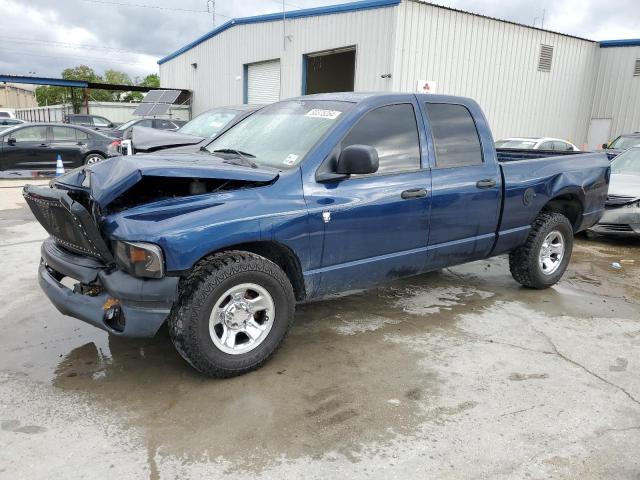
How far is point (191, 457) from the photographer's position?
108 inches

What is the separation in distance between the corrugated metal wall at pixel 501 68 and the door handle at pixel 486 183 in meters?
10.2

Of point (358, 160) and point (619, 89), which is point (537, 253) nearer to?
point (358, 160)

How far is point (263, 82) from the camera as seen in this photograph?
2008 cm

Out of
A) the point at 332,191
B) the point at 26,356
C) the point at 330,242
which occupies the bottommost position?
the point at 26,356

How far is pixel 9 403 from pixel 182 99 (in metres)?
26.7

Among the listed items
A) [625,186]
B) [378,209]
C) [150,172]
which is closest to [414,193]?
[378,209]

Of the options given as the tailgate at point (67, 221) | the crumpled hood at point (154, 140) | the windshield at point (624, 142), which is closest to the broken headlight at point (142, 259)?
the tailgate at point (67, 221)

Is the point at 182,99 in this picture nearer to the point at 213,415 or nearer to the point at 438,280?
the point at 438,280

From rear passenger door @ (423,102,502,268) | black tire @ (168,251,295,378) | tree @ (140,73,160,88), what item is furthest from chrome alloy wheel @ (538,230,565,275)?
tree @ (140,73,160,88)

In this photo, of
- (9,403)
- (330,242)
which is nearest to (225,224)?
(330,242)

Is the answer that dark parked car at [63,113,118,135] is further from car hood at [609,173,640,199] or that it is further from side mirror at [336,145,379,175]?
side mirror at [336,145,379,175]

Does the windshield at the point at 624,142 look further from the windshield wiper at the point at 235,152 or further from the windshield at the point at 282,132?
the windshield wiper at the point at 235,152

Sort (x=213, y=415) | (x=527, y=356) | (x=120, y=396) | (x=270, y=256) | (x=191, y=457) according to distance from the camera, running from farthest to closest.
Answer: (x=527, y=356) → (x=270, y=256) → (x=120, y=396) → (x=213, y=415) → (x=191, y=457)

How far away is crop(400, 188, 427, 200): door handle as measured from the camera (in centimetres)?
413
